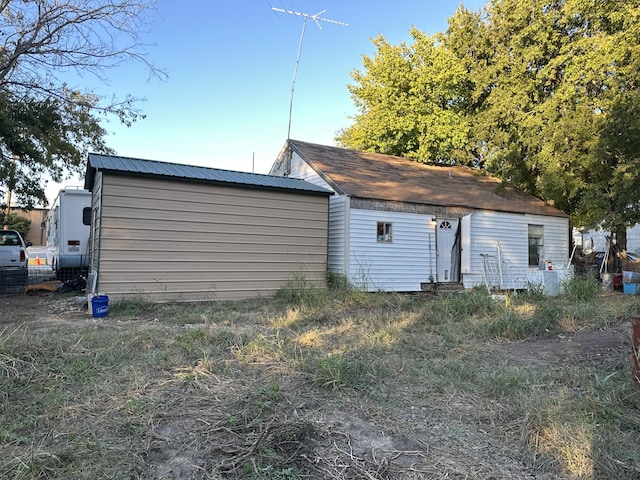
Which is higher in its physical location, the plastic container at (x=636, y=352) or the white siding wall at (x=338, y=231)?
the white siding wall at (x=338, y=231)

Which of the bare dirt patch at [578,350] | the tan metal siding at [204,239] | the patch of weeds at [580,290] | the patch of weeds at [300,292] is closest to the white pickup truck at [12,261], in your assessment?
the tan metal siding at [204,239]

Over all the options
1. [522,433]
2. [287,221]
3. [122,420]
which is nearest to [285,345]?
[122,420]

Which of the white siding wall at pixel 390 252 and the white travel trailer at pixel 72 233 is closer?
the white siding wall at pixel 390 252

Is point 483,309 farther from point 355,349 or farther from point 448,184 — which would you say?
point 448,184

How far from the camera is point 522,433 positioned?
115 inches

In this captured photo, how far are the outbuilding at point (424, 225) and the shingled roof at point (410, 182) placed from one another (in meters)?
0.04

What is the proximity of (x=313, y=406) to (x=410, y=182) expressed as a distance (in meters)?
11.7

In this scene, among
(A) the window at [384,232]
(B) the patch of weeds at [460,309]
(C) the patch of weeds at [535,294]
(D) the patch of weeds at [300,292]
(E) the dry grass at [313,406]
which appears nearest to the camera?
(E) the dry grass at [313,406]

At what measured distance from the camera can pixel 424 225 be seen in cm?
1262

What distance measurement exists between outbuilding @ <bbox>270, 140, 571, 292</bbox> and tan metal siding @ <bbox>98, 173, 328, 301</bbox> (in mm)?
1047

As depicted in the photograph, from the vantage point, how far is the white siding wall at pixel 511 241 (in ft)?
44.1

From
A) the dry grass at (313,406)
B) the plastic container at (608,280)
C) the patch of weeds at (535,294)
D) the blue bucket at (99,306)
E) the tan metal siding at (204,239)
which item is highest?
the tan metal siding at (204,239)

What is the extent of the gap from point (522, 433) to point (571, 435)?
30cm

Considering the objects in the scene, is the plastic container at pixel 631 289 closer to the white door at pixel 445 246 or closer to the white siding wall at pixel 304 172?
the white door at pixel 445 246
